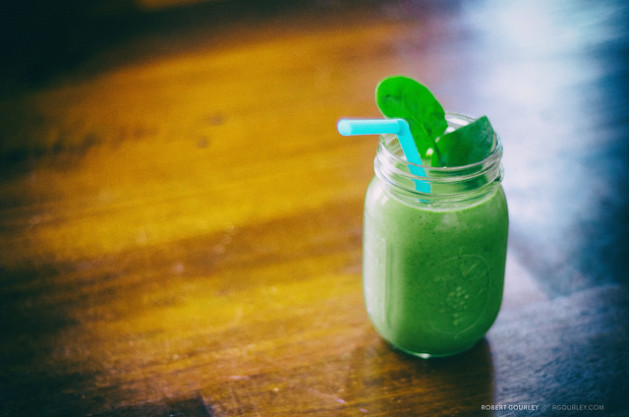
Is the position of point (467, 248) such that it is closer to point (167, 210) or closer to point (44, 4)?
point (167, 210)

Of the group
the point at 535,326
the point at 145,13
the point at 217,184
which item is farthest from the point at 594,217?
the point at 145,13

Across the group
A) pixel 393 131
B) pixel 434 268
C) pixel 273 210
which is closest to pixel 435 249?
pixel 434 268

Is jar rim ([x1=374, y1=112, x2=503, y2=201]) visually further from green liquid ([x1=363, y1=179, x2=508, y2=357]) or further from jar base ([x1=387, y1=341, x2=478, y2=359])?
jar base ([x1=387, y1=341, x2=478, y2=359])

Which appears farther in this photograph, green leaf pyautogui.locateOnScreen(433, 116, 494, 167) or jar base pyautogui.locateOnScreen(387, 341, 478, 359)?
jar base pyautogui.locateOnScreen(387, 341, 478, 359)

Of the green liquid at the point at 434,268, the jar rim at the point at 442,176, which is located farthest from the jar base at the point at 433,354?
the jar rim at the point at 442,176

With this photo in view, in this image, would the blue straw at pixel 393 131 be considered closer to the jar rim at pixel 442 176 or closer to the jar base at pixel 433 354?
the jar rim at pixel 442 176

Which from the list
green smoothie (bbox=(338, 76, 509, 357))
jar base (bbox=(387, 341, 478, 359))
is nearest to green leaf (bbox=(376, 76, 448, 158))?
green smoothie (bbox=(338, 76, 509, 357))

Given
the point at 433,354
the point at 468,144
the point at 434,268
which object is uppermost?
the point at 468,144

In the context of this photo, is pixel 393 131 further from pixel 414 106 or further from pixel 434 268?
pixel 434 268
